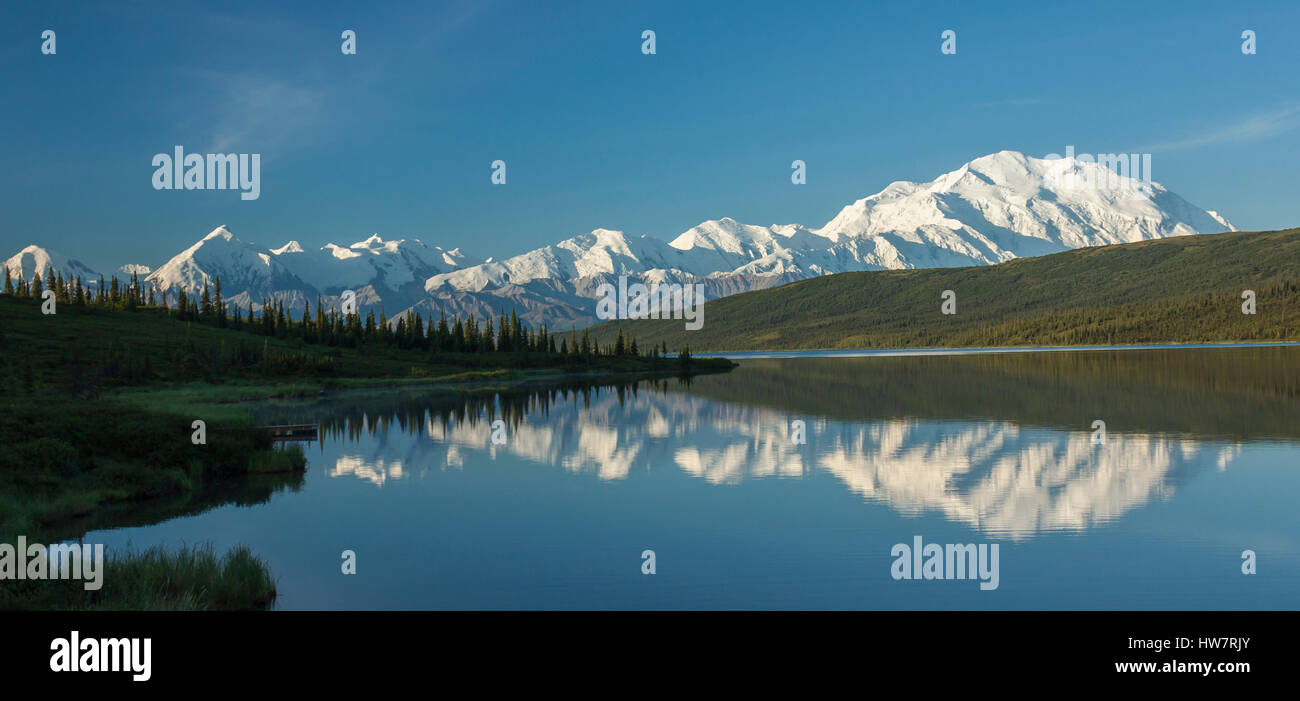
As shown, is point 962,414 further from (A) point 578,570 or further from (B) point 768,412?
(A) point 578,570

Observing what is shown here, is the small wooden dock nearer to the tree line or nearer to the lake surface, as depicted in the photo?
the lake surface

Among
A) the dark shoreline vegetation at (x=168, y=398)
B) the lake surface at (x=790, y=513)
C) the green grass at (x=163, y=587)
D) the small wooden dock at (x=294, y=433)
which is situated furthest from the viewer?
the small wooden dock at (x=294, y=433)

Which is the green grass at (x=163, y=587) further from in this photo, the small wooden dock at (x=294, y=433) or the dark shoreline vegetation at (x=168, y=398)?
the small wooden dock at (x=294, y=433)

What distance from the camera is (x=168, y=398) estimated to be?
81500 millimetres

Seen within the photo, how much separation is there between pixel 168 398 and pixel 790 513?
74.0m

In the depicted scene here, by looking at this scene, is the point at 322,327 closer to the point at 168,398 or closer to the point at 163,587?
the point at 168,398

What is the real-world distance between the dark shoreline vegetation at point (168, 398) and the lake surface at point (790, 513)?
7.47ft

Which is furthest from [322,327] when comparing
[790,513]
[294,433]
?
[790,513]

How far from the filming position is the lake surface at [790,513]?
64.9 ft

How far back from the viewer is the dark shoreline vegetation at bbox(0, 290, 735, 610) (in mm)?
19203

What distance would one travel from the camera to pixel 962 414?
2400 inches

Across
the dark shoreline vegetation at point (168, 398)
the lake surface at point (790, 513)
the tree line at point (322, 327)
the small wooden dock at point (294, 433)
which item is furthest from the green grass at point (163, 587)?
the tree line at point (322, 327)

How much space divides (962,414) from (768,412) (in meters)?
15.9
